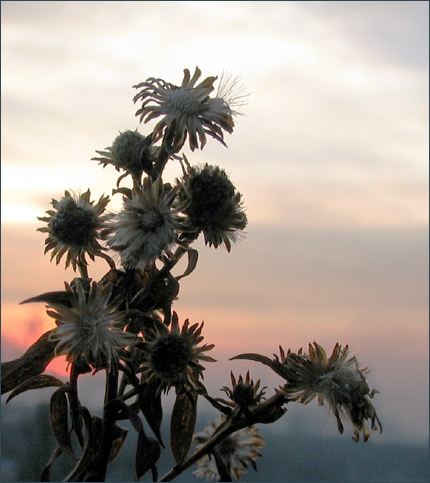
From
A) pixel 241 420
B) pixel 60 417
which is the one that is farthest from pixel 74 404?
pixel 241 420

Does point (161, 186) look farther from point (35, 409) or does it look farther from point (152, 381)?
point (35, 409)

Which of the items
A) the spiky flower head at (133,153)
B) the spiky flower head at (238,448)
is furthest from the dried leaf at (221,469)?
the spiky flower head at (133,153)

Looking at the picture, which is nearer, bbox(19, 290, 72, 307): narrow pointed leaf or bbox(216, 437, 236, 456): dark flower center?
bbox(19, 290, 72, 307): narrow pointed leaf

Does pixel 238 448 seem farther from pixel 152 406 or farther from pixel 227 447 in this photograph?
pixel 152 406

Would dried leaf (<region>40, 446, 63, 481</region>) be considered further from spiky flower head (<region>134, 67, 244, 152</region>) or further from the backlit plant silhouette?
spiky flower head (<region>134, 67, 244, 152</region>)

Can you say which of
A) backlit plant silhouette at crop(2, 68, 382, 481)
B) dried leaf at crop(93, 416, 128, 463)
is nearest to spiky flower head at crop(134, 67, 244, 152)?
backlit plant silhouette at crop(2, 68, 382, 481)

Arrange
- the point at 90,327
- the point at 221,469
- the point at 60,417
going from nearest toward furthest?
the point at 90,327, the point at 60,417, the point at 221,469

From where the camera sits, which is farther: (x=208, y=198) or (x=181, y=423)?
(x=181, y=423)

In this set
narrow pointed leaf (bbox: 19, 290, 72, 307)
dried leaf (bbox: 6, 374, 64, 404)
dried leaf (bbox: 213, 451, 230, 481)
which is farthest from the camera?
dried leaf (bbox: 213, 451, 230, 481)
